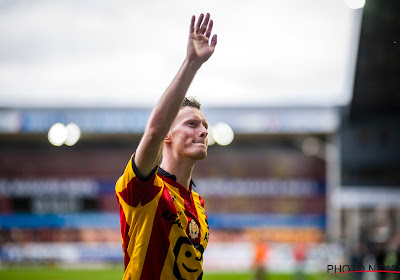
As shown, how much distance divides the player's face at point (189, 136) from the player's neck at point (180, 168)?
7 centimetres

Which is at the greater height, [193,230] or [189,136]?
[189,136]

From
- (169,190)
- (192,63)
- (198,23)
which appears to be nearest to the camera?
(192,63)

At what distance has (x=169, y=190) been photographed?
2.80 m

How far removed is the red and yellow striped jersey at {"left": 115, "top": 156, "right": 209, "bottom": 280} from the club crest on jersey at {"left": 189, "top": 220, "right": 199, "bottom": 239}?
0.06ft

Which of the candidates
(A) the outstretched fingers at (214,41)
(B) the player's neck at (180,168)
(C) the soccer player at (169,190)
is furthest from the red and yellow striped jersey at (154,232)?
(A) the outstretched fingers at (214,41)

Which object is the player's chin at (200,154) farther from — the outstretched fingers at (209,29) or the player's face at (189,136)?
the outstretched fingers at (209,29)

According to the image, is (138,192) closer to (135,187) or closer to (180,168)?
(135,187)

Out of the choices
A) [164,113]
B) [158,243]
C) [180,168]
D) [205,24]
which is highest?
[205,24]

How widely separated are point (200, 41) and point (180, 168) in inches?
28.5

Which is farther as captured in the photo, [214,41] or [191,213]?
[191,213]

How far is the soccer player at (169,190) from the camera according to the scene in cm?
239

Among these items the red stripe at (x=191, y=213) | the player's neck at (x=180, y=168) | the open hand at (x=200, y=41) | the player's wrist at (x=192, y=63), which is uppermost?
the open hand at (x=200, y=41)

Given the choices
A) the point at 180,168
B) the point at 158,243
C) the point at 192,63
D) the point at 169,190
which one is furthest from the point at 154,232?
the point at 192,63

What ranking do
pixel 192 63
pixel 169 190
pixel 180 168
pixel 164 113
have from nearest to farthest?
1. pixel 164 113
2. pixel 192 63
3. pixel 169 190
4. pixel 180 168
